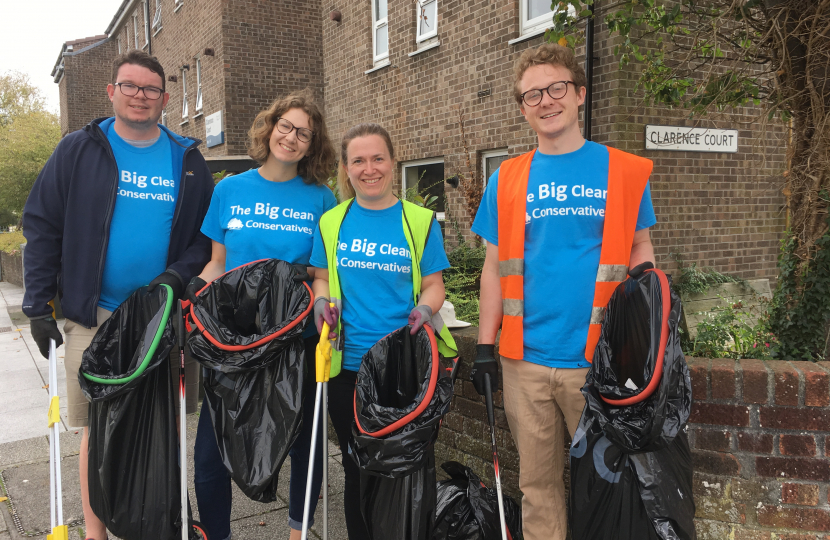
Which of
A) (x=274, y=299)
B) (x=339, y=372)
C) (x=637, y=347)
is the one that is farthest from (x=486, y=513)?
(x=274, y=299)

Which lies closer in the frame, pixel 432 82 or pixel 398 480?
pixel 398 480

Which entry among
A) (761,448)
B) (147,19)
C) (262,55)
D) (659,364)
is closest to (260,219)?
(659,364)

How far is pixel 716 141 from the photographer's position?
7242 millimetres

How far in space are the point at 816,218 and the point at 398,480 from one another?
2320 mm

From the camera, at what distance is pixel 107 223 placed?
286 centimetres

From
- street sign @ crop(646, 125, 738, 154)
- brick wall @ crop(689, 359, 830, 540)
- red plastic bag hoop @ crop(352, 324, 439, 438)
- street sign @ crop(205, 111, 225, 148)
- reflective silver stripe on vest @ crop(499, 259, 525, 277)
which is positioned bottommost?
brick wall @ crop(689, 359, 830, 540)

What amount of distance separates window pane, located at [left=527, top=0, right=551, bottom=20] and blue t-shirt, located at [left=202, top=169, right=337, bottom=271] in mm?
5713

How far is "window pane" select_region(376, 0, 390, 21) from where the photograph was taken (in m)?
10.5

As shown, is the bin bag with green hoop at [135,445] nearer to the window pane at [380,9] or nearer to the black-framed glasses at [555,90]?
the black-framed glasses at [555,90]

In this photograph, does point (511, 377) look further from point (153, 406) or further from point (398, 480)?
point (153, 406)

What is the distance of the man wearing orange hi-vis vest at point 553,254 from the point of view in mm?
2324

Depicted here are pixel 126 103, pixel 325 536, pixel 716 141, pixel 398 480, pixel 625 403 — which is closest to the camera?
pixel 625 403

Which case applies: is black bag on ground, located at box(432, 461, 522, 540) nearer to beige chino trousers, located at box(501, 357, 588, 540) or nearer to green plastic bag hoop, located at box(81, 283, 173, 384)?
beige chino trousers, located at box(501, 357, 588, 540)

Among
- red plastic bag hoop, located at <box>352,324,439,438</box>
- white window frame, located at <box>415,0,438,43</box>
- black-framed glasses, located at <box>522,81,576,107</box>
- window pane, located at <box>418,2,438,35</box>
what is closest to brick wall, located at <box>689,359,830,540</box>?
red plastic bag hoop, located at <box>352,324,439,438</box>
